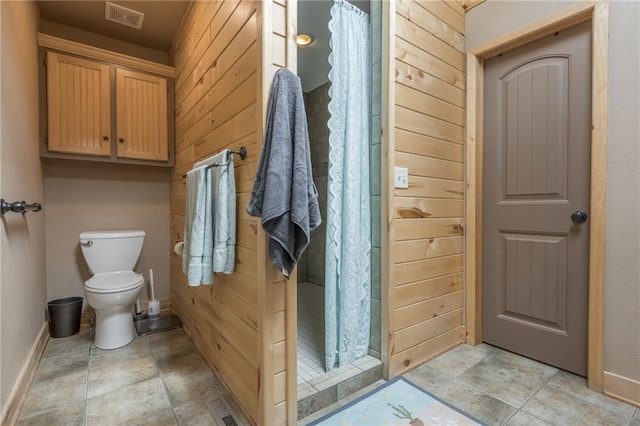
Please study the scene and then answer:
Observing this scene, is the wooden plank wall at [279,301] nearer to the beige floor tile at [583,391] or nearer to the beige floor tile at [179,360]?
the beige floor tile at [179,360]

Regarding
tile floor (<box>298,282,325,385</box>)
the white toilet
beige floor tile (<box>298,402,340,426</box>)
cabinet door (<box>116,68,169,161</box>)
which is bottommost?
beige floor tile (<box>298,402,340,426</box>)

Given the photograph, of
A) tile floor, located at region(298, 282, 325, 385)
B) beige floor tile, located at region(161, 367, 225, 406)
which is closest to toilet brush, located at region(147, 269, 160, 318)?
beige floor tile, located at region(161, 367, 225, 406)

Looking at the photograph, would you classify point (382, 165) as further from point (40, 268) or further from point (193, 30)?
point (40, 268)

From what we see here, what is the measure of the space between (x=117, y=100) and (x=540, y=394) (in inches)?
132

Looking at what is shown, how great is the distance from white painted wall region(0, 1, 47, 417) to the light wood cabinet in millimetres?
130

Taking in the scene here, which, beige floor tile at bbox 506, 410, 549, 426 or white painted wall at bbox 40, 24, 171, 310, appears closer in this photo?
beige floor tile at bbox 506, 410, 549, 426

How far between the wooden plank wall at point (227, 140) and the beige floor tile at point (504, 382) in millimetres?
1168

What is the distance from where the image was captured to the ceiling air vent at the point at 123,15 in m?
2.18

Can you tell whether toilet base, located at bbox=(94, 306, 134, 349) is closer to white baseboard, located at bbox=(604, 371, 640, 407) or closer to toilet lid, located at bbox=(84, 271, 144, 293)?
toilet lid, located at bbox=(84, 271, 144, 293)

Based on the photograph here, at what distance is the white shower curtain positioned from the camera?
1.59 m

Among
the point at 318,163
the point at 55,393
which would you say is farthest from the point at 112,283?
the point at 318,163

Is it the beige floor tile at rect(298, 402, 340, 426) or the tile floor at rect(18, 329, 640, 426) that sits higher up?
the tile floor at rect(18, 329, 640, 426)

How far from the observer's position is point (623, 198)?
1.48m

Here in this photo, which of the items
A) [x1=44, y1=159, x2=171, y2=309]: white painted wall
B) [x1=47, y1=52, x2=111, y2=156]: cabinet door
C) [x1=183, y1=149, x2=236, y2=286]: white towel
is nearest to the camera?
[x1=183, y1=149, x2=236, y2=286]: white towel
